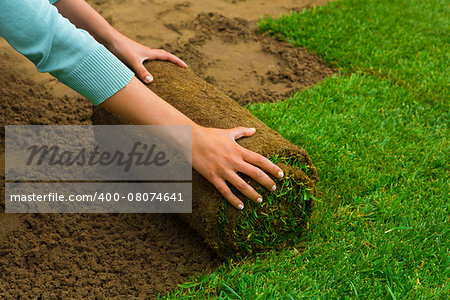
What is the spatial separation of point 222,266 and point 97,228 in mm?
795

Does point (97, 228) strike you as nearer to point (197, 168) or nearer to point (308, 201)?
point (197, 168)

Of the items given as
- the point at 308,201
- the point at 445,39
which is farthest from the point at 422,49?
the point at 308,201

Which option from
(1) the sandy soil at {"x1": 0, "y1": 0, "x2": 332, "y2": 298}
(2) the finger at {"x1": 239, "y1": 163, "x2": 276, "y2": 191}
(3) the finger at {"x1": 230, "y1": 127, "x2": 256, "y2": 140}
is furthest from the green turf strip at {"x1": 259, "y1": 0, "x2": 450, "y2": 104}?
(2) the finger at {"x1": 239, "y1": 163, "x2": 276, "y2": 191}

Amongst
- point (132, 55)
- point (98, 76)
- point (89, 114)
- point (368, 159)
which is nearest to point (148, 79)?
point (132, 55)

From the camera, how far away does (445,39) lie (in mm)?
4457

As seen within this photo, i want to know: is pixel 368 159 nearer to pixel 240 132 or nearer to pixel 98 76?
pixel 240 132

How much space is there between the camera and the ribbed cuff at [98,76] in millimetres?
1963

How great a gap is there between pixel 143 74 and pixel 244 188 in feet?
3.33

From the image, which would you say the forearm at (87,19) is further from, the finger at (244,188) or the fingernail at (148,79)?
the finger at (244,188)

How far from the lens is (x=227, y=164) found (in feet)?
6.91

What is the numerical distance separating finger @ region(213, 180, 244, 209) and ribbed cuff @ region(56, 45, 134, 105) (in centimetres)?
63

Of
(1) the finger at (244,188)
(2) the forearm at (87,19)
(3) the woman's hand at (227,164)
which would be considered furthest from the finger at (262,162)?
(2) the forearm at (87,19)

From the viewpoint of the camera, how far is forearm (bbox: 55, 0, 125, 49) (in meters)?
2.65

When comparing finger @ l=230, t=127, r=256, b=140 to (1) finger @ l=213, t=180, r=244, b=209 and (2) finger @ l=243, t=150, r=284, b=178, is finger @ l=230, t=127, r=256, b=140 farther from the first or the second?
(1) finger @ l=213, t=180, r=244, b=209
